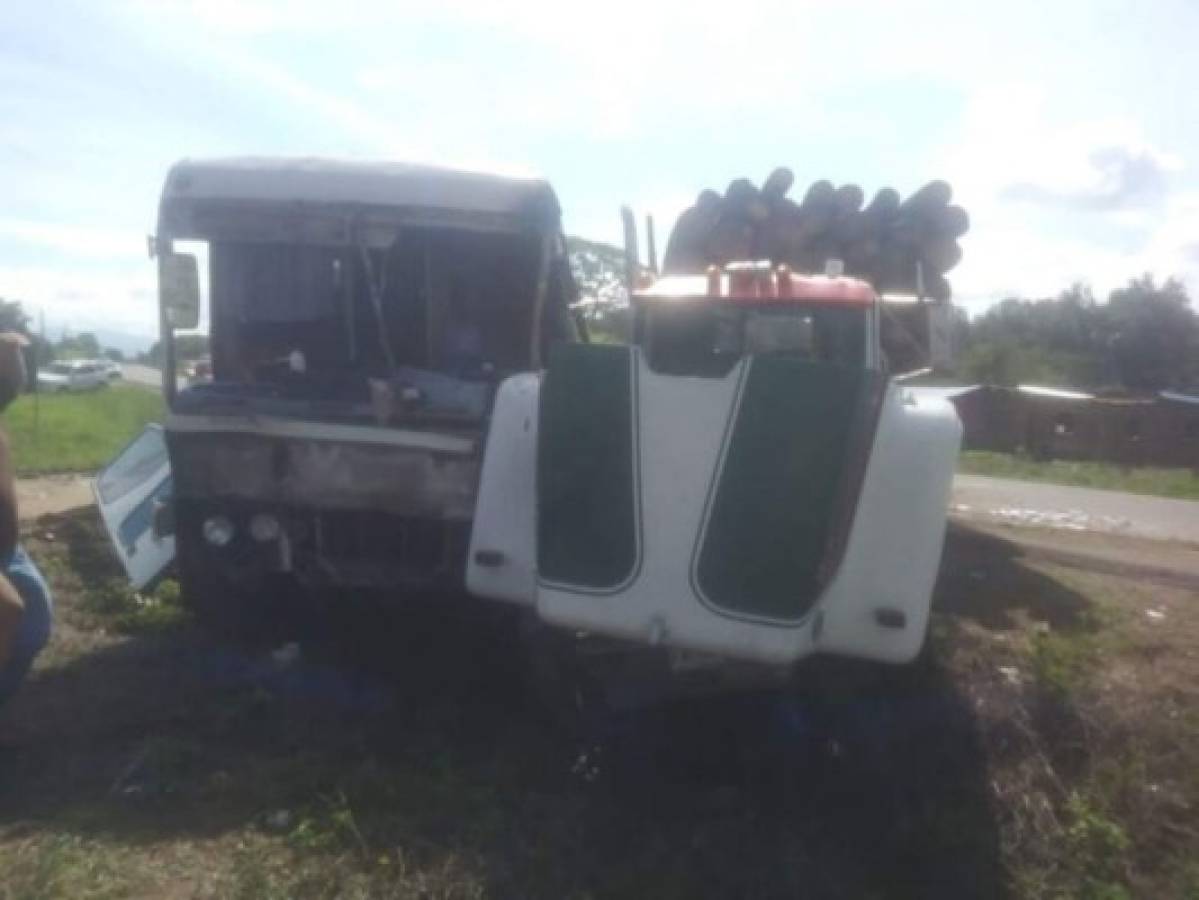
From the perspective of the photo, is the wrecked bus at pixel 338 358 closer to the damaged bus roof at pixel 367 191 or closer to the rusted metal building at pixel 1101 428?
the damaged bus roof at pixel 367 191

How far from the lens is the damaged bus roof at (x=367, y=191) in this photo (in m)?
7.43

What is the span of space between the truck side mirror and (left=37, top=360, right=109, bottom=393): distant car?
138 feet

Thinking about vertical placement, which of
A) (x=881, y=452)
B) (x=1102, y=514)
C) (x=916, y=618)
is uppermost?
(x=881, y=452)

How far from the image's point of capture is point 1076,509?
1520 centimetres

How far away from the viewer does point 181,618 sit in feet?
26.7

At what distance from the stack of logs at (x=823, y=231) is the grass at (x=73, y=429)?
628 centimetres

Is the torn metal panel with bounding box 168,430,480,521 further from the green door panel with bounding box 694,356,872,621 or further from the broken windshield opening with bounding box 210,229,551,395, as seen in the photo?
the green door panel with bounding box 694,356,872,621

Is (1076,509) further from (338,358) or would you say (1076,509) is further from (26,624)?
(26,624)

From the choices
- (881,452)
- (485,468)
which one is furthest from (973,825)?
(485,468)

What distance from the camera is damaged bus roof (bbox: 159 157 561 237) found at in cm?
743

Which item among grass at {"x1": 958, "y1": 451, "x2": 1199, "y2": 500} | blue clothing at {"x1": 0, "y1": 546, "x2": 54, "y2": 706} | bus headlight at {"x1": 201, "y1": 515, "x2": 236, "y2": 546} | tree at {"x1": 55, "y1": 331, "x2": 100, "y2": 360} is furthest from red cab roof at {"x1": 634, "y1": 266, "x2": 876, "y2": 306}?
tree at {"x1": 55, "y1": 331, "x2": 100, "y2": 360}

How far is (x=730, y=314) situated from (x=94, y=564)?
488 centimetres

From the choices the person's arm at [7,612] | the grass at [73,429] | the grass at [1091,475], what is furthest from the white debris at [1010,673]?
the grass at [1091,475]

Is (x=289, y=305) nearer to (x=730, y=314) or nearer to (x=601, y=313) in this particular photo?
(x=601, y=313)
